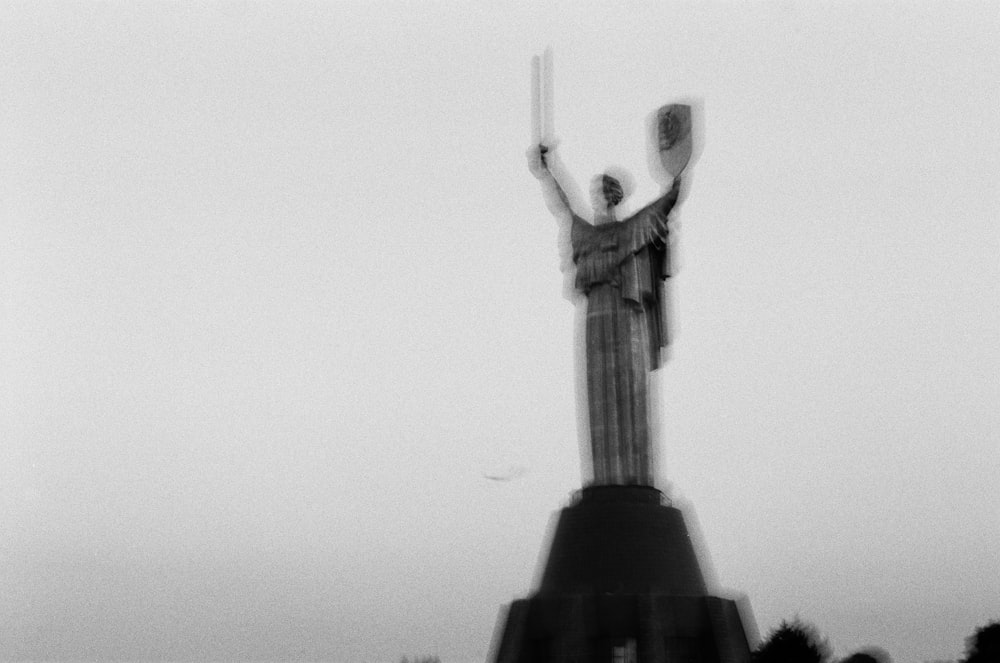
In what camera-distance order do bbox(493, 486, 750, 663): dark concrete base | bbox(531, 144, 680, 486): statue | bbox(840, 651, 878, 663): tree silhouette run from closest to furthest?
bbox(493, 486, 750, 663): dark concrete base, bbox(531, 144, 680, 486): statue, bbox(840, 651, 878, 663): tree silhouette

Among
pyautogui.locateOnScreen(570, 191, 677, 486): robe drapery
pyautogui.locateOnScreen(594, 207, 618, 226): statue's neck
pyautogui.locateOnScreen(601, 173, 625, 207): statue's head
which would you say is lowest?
pyautogui.locateOnScreen(570, 191, 677, 486): robe drapery

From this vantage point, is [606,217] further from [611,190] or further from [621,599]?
[621,599]

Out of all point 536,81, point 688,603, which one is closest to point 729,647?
Result: point 688,603

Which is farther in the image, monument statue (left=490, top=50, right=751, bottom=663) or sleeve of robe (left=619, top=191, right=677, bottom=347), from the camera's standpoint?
sleeve of robe (left=619, top=191, right=677, bottom=347)

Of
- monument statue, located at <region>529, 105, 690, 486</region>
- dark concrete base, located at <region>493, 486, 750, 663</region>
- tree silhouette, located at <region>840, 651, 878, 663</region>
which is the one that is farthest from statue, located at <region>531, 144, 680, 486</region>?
tree silhouette, located at <region>840, 651, 878, 663</region>

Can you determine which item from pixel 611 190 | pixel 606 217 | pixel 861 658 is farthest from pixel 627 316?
pixel 861 658

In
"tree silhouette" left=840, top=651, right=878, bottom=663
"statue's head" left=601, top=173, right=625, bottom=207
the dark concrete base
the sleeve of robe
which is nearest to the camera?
the dark concrete base

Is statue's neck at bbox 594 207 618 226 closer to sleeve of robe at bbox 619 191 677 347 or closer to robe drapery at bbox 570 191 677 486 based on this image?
robe drapery at bbox 570 191 677 486

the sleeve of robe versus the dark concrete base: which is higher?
the sleeve of robe
